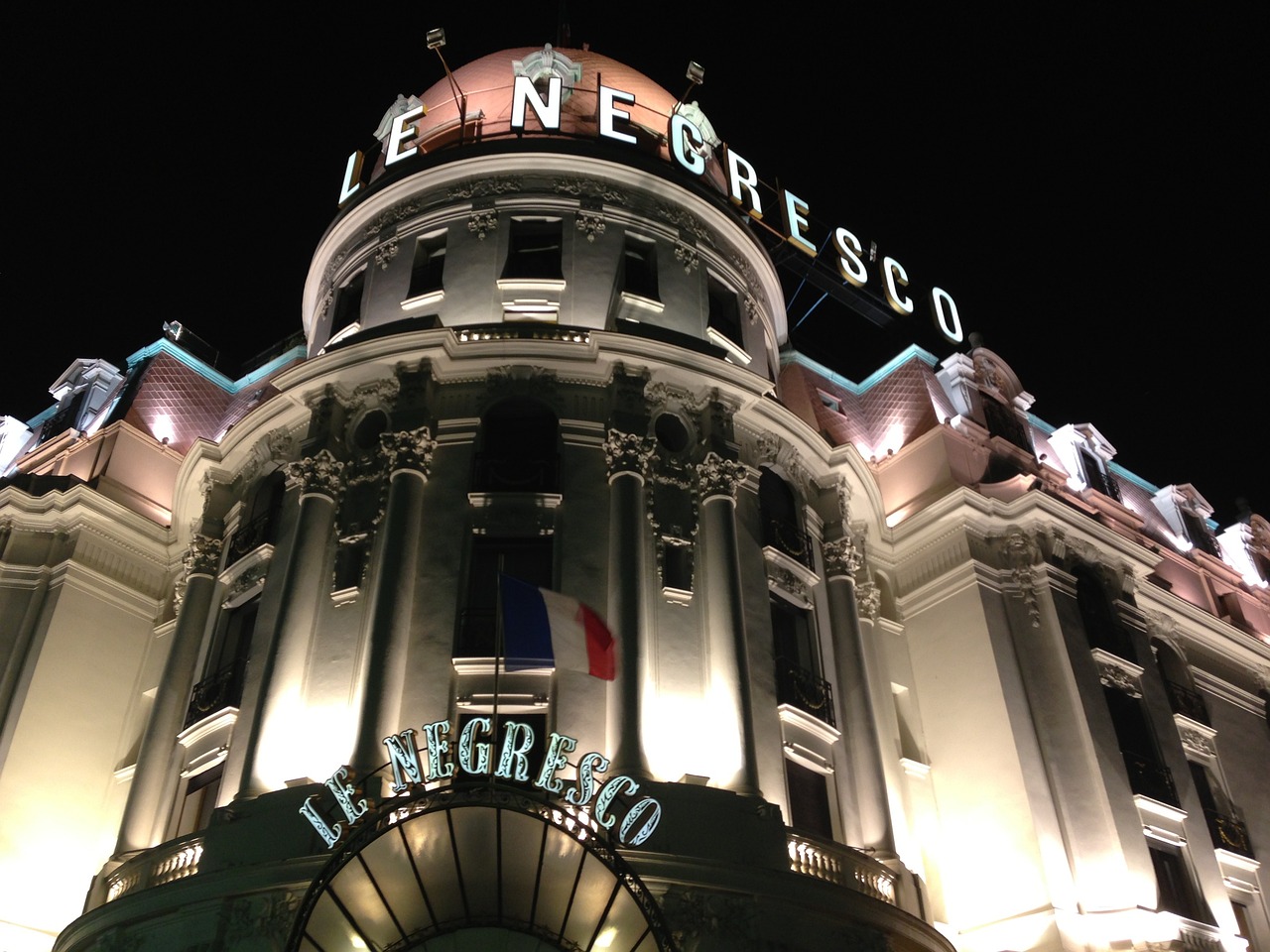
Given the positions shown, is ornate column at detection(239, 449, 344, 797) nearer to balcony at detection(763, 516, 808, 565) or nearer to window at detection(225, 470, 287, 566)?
window at detection(225, 470, 287, 566)

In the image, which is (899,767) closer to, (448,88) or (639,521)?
(639,521)

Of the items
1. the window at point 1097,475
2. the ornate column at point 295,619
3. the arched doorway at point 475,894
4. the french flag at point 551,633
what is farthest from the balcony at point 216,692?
the window at point 1097,475

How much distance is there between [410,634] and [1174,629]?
26.0m

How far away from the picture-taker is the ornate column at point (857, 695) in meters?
26.6

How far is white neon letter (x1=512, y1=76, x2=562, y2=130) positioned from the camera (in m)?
34.6

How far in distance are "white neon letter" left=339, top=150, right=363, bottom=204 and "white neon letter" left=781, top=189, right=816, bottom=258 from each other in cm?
1376

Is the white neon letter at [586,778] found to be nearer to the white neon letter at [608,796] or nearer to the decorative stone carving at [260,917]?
the white neon letter at [608,796]

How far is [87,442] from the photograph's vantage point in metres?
34.8

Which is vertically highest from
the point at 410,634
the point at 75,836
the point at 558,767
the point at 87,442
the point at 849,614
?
the point at 87,442

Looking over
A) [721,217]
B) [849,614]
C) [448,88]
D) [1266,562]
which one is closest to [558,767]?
[849,614]

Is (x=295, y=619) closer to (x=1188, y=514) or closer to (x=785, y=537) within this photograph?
(x=785, y=537)

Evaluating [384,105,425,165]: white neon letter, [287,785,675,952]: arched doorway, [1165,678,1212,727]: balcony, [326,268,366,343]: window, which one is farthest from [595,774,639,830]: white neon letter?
[1165,678,1212,727]: balcony

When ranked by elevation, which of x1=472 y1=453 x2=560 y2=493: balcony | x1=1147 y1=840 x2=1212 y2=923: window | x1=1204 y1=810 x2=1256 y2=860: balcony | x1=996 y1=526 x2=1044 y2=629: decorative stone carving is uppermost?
x1=996 y1=526 x2=1044 y2=629: decorative stone carving

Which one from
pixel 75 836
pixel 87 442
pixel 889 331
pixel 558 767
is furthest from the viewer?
pixel 889 331
